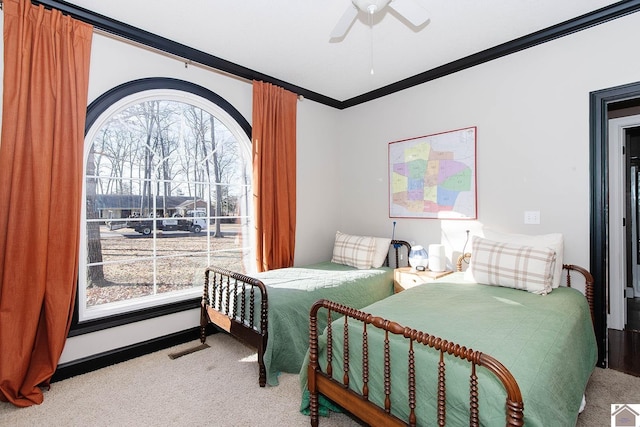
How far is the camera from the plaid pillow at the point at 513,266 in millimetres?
2225

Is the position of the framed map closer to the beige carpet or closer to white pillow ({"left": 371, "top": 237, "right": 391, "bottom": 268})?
white pillow ({"left": 371, "top": 237, "right": 391, "bottom": 268})

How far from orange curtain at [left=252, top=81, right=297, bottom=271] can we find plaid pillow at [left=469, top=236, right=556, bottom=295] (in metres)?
1.86

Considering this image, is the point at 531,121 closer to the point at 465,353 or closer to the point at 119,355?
the point at 465,353

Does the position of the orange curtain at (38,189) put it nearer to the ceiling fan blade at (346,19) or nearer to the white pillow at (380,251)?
the ceiling fan blade at (346,19)

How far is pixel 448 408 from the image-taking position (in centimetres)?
126

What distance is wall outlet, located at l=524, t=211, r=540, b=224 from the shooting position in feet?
8.70

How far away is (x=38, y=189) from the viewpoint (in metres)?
2.06

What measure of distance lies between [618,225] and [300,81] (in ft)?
11.2

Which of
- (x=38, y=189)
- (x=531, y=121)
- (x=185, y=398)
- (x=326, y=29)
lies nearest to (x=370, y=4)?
(x=326, y=29)

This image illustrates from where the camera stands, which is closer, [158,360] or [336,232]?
[158,360]

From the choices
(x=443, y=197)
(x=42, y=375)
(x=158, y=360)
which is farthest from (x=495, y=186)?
(x=42, y=375)

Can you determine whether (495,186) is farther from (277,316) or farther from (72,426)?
(72,426)

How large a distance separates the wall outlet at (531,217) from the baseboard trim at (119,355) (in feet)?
10.1

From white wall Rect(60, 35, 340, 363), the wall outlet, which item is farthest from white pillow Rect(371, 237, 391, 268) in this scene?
the wall outlet
